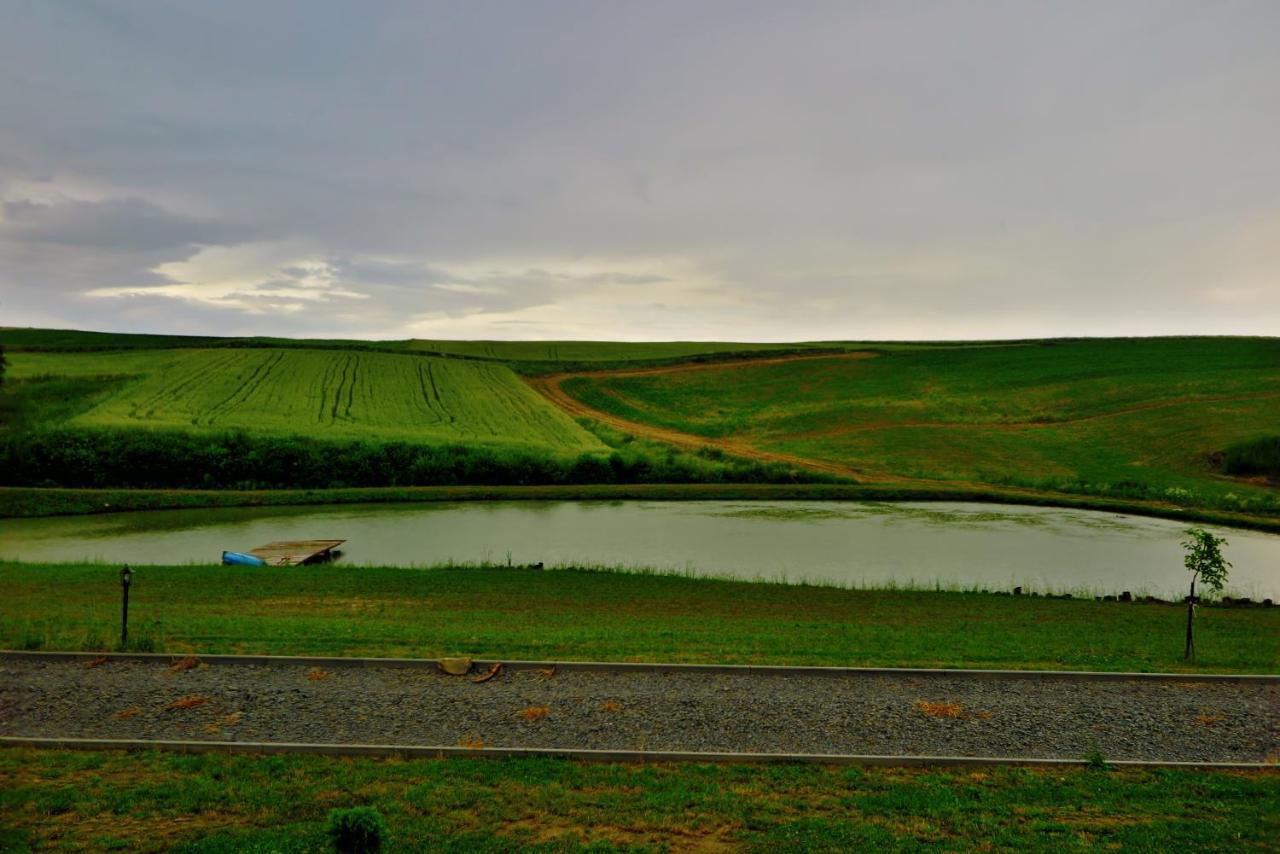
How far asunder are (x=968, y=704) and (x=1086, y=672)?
3453 millimetres

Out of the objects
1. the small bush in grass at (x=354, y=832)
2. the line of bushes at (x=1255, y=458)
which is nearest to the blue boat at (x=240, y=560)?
the small bush in grass at (x=354, y=832)

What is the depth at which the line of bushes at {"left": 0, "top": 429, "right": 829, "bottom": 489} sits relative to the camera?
4306 cm

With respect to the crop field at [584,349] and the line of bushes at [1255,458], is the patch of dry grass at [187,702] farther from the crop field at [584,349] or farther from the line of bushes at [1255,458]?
the crop field at [584,349]

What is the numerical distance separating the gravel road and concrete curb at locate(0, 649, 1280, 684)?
138mm

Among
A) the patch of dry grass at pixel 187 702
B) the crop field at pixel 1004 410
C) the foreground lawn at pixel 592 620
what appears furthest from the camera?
the crop field at pixel 1004 410

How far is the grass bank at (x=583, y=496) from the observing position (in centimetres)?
3853

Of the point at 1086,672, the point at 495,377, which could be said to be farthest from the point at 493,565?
the point at 495,377

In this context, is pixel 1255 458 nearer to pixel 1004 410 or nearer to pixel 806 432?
pixel 1004 410

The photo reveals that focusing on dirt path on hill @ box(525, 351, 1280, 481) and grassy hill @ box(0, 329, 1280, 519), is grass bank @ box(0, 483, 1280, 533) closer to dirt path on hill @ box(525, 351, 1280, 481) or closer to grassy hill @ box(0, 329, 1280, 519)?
grassy hill @ box(0, 329, 1280, 519)

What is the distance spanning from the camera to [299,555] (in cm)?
2911

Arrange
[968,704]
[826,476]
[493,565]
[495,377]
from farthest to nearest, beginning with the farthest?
[495,377] → [826,476] → [493,565] → [968,704]

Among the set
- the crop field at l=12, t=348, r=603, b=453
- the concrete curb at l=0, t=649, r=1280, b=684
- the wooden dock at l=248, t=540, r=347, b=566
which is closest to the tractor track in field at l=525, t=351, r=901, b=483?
the crop field at l=12, t=348, r=603, b=453

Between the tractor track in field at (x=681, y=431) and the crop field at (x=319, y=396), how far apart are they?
3855mm

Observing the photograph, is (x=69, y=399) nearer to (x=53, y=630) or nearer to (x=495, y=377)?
(x=495, y=377)
